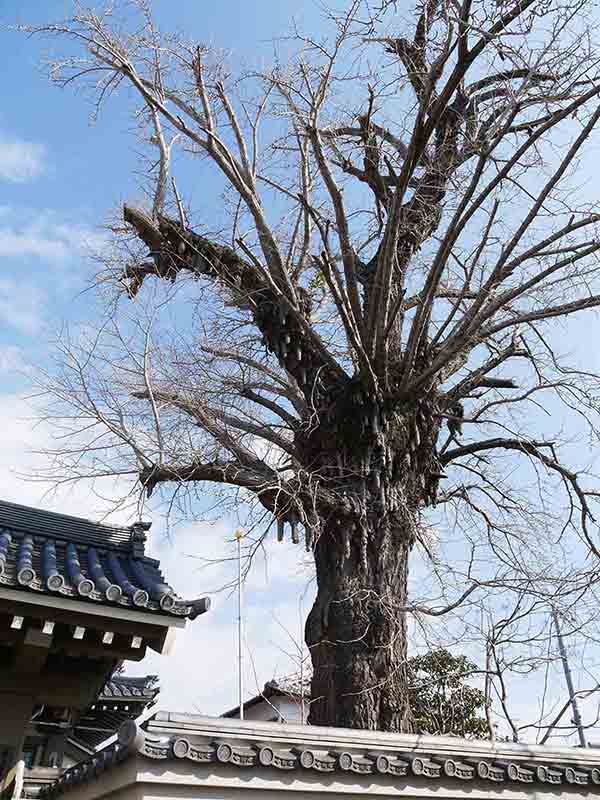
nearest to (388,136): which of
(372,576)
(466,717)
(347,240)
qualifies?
(347,240)

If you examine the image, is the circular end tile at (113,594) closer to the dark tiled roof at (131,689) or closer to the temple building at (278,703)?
the temple building at (278,703)

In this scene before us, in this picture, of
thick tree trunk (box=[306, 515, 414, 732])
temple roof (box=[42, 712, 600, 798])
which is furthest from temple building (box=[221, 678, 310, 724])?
temple roof (box=[42, 712, 600, 798])

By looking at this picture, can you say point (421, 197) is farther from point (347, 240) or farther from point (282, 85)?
point (282, 85)

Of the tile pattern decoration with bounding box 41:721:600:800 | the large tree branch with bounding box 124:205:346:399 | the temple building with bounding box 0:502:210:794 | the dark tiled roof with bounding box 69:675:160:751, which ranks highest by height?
the large tree branch with bounding box 124:205:346:399

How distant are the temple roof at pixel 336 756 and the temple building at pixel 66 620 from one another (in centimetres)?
47

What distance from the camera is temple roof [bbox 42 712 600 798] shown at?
380cm

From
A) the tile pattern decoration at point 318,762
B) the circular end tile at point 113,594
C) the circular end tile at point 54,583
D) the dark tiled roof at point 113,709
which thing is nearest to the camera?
the tile pattern decoration at point 318,762

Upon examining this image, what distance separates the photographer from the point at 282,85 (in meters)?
7.90

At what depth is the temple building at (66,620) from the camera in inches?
155

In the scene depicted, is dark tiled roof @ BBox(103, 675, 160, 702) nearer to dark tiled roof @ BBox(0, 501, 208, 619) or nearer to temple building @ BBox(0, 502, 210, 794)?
dark tiled roof @ BBox(0, 501, 208, 619)

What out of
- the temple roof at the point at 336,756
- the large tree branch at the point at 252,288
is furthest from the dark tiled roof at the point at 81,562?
the large tree branch at the point at 252,288

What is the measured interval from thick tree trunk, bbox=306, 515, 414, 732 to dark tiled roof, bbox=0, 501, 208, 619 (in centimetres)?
169

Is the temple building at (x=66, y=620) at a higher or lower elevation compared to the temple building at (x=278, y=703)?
lower

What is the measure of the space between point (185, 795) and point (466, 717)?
32.6 ft
